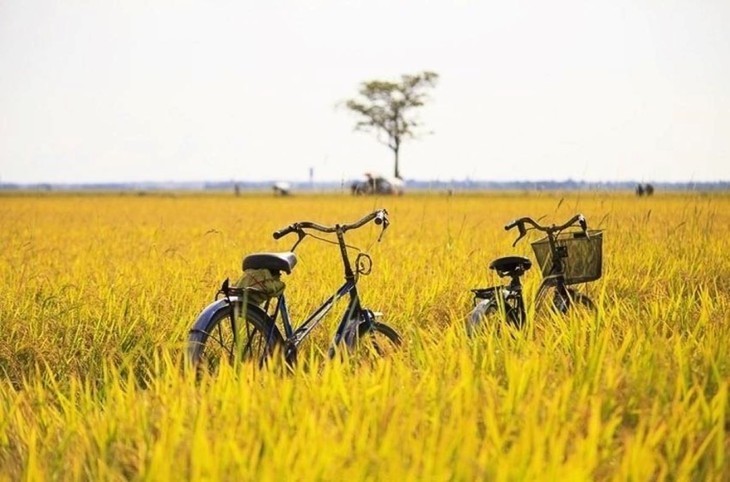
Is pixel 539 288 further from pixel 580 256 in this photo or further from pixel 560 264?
pixel 580 256

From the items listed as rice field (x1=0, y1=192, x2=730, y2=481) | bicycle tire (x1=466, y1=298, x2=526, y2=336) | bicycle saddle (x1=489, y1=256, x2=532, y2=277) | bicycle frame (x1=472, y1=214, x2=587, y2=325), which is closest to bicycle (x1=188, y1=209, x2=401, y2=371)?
rice field (x1=0, y1=192, x2=730, y2=481)

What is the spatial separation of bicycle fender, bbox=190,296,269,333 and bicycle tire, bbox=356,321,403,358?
2.34 ft

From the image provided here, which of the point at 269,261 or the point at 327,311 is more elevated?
the point at 269,261

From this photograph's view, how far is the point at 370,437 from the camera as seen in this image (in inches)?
117

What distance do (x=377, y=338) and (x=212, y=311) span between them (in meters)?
1.10

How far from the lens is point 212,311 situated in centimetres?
430

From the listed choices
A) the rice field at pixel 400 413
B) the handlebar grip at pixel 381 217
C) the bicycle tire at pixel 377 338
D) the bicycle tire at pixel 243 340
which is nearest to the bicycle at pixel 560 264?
the rice field at pixel 400 413

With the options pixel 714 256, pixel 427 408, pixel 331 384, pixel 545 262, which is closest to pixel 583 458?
pixel 427 408

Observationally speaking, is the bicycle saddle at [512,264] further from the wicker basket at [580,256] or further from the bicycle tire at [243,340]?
the bicycle tire at [243,340]

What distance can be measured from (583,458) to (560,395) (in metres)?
0.45

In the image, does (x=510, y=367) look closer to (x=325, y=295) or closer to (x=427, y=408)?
(x=427, y=408)

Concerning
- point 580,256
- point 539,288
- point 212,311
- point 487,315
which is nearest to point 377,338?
point 487,315

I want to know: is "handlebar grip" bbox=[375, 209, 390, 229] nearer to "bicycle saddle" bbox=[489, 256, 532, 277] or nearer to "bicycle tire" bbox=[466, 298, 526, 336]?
"bicycle tire" bbox=[466, 298, 526, 336]

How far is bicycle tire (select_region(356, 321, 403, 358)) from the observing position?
4914 millimetres
